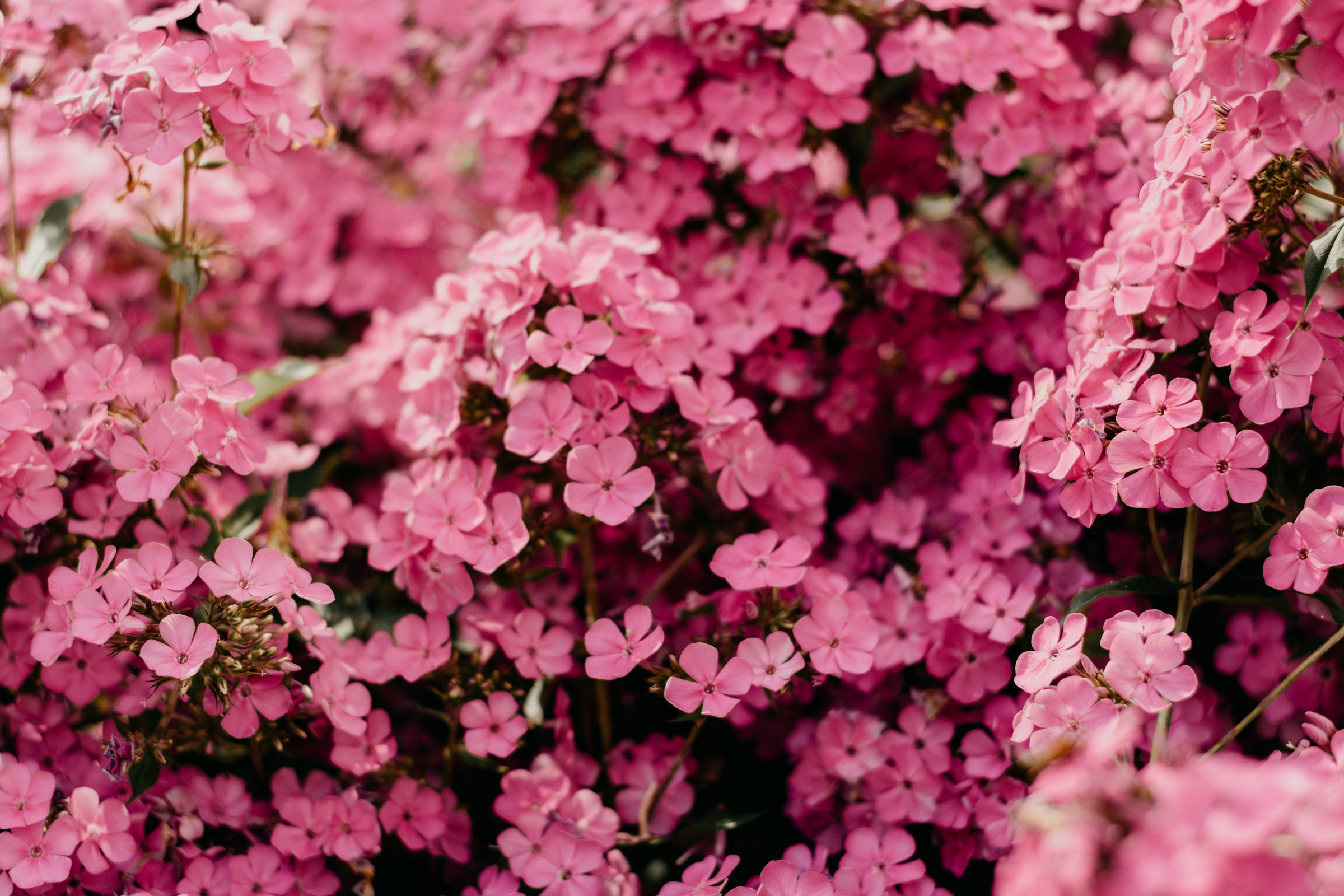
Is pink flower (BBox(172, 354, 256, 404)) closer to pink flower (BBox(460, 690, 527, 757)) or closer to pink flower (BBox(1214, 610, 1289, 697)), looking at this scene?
pink flower (BBox(460, 690, 527, 757))

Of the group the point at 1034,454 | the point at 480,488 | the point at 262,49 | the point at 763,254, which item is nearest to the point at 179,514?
the point at 480,488

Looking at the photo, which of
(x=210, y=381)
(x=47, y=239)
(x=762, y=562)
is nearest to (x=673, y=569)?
(x=762, y=562)

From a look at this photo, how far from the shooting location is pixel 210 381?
1.52 m

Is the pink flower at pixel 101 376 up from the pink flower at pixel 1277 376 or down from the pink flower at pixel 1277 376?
down

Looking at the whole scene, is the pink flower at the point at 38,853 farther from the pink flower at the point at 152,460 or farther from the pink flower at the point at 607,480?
the pink flower at the point at 607,480

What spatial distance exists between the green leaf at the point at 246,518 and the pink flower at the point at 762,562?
30.2 inches

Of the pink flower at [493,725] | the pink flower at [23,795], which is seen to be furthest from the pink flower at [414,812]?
the pink flower at [23,795]

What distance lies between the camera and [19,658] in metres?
1.56

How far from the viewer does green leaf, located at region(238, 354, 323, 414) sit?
5.88 ft

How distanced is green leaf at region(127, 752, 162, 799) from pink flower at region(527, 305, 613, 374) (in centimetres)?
78

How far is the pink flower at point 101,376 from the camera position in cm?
149

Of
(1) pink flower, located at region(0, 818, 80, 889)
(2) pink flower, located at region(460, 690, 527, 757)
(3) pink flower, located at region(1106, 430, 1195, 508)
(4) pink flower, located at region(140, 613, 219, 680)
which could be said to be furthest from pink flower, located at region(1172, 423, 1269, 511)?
(1) pink flower, located at region(0, 818, 80, 889)

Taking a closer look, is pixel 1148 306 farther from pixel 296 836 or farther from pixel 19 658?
pixel 19 658

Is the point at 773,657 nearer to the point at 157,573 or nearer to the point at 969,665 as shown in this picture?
the point at 969,665
